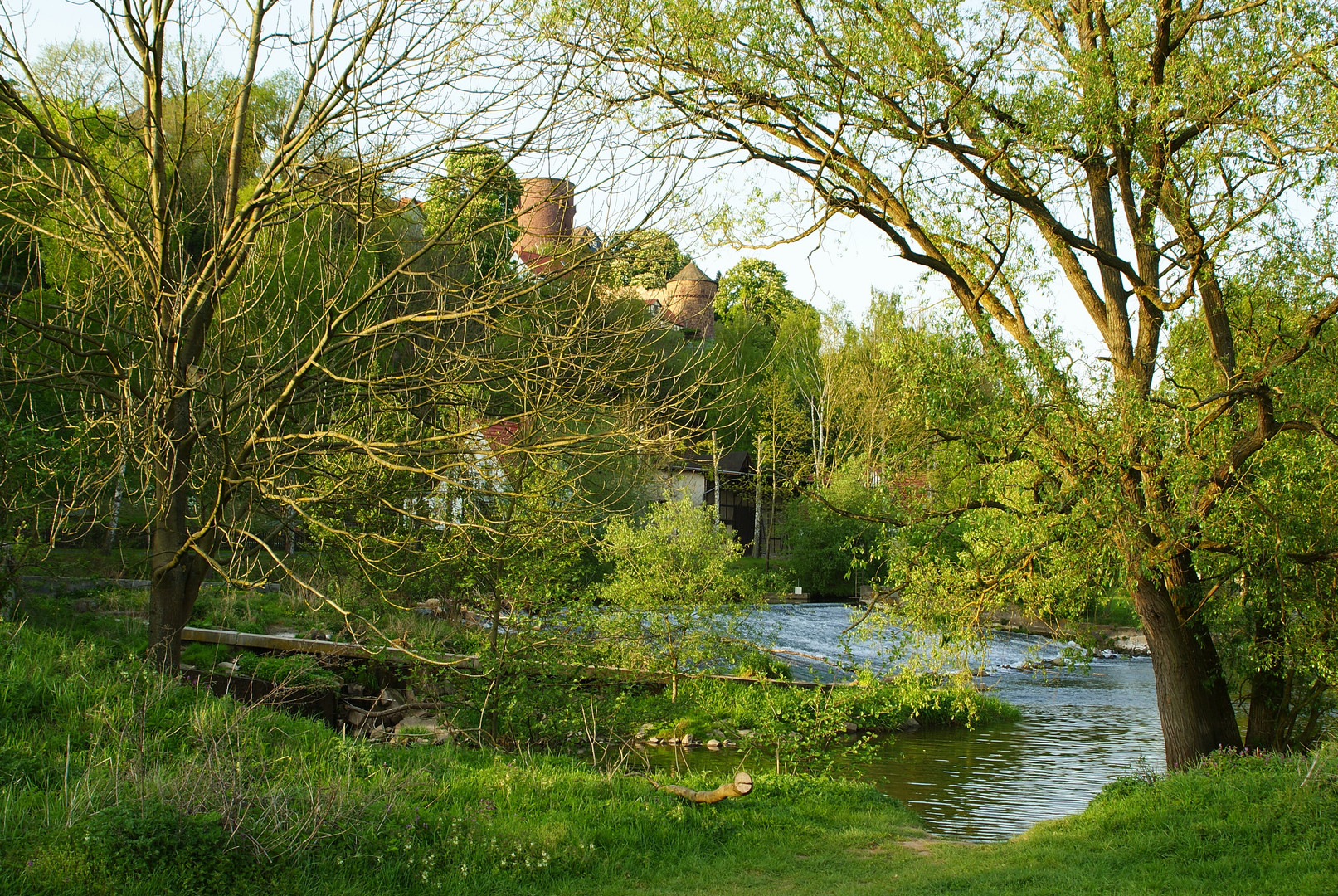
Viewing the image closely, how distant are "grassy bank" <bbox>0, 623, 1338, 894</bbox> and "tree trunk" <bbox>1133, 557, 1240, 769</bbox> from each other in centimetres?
86

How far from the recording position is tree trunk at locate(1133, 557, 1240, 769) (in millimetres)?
10086

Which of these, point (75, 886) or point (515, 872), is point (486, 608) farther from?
point (75, 886)

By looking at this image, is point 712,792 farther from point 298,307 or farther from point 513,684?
point 298,307

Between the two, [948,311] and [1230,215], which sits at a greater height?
[1230,215]

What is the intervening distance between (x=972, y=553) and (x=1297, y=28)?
19.1 ft

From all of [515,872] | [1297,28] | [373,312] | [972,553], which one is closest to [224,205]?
[373,312]

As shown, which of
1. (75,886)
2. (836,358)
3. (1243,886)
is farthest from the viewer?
(836,358)

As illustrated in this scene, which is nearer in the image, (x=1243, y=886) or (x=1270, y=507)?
(x=1243, y=886)

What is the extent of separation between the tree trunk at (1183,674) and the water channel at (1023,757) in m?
0.84

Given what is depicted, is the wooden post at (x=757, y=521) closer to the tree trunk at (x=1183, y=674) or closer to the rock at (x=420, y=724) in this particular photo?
the rock at (x=420, y=724)

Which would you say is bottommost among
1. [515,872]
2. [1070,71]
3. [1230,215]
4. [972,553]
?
[515,872]

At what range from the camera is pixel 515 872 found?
19.7ft

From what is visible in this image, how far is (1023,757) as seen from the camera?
15531 mm

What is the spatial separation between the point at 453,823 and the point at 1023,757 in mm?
11964
